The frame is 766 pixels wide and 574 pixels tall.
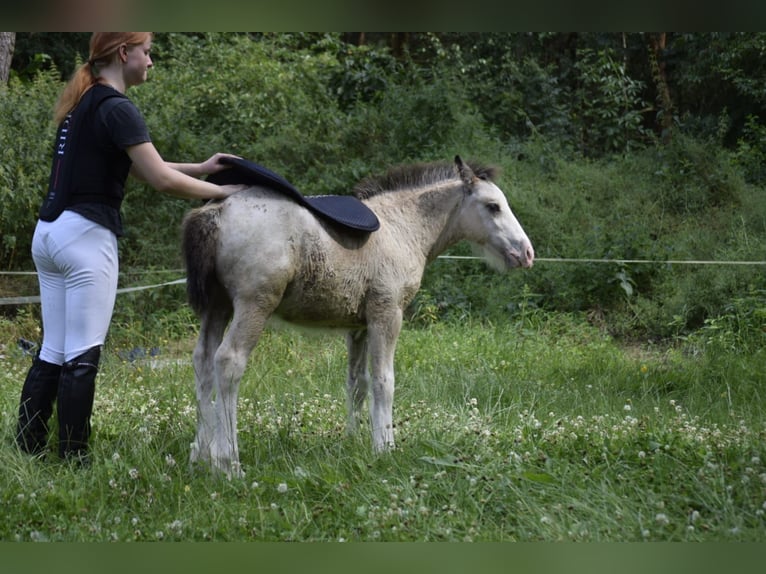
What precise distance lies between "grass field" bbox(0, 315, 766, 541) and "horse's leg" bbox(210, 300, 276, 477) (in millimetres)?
128

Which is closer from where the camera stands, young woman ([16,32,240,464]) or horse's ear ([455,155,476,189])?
young woman ([16,32,240,464])

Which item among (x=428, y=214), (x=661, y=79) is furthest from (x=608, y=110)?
(x=428, y=214)

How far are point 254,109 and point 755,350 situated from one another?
902 cm

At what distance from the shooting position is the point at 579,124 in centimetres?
1614

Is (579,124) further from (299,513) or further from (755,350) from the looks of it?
(299,513)

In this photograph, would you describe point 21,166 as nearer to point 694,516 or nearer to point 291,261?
point 291,261

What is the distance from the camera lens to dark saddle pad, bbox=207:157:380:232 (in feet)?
15.5

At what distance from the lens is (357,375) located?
5.60 metres

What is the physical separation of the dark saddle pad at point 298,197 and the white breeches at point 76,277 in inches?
29.8

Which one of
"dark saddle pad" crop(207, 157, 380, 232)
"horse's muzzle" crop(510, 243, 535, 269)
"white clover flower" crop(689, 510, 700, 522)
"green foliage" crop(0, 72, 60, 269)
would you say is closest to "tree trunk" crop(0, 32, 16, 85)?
"green foliage" crop(0, 72, 60, 269)

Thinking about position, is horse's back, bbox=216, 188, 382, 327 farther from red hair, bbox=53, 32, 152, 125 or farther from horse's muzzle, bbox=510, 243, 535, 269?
horse's muzzle, bbox=510, 243, 535, 269

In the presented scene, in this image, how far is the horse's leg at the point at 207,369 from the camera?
Answer: 15.9 feet

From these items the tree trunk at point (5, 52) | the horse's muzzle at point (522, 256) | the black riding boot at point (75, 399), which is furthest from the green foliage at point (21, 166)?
the horse's muzzle at point (522, 256)

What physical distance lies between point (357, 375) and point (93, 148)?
2203 mm
